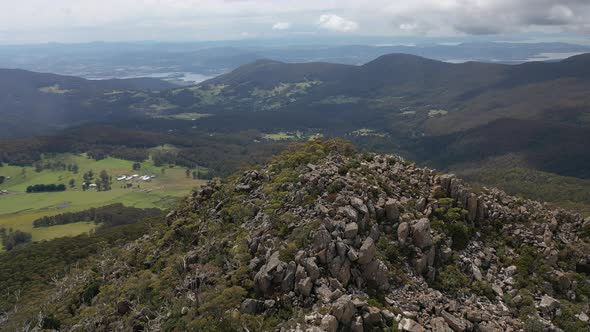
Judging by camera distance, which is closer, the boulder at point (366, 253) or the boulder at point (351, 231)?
the boulder at point (366, 253)

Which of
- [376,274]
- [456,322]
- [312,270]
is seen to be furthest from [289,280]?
[456,322]

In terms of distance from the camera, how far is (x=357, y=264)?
2917 cm

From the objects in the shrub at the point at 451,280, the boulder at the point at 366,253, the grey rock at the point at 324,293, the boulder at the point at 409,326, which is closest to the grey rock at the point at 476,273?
the shrub at the point at 451,280

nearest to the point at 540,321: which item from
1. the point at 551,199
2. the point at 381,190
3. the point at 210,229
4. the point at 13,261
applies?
the point at 381,190

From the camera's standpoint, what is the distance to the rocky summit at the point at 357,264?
2720 cm

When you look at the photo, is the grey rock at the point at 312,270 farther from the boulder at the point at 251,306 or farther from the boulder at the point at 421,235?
the boulder at the point at 421,235

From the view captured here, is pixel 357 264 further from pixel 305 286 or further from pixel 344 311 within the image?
pixel 344 311

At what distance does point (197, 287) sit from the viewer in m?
33.7

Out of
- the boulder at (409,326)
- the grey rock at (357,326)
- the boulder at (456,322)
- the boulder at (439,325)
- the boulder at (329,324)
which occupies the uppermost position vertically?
the boulder at (329,324)

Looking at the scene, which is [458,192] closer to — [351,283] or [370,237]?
[370,237]

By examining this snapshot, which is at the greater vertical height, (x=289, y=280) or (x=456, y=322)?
(x=289, y=280)

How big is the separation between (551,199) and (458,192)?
154804mm

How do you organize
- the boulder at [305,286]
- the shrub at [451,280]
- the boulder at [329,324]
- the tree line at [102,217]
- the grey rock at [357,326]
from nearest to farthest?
1. the boulder at [329,324]
2. the grey rock at [357,326]
3. the boulder at [305,286]
4. the shrub at [451,280]
5. the tree line at [102,217]

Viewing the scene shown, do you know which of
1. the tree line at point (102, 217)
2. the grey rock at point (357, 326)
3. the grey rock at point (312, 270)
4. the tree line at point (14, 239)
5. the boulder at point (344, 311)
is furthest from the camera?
the tree line at point (102, 217)
